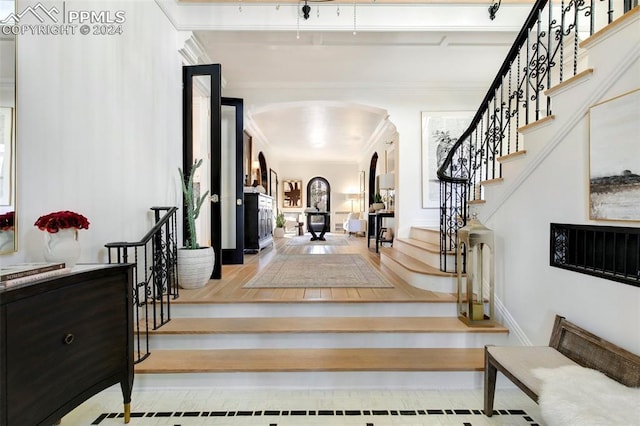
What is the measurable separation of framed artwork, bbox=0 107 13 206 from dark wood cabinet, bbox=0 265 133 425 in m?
0.52

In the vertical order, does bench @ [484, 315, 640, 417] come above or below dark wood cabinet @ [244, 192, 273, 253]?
below

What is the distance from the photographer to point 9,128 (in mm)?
1596

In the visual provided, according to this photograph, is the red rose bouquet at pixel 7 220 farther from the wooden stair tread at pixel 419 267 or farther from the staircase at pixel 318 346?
the wooden stair tread at pixel 419 267

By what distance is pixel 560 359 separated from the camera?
1687 millimetres

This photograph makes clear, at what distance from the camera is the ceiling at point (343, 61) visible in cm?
351

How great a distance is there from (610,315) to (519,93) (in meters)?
1.77

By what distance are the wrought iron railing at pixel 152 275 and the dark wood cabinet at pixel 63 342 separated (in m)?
0.44

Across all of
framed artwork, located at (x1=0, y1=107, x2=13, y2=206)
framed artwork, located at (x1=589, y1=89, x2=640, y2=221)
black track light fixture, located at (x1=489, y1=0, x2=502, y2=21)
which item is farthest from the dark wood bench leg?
black track light fixture, located at (x1=489, y1=0, x2=502, y2=21)

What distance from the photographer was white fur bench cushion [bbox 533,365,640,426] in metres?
1.17

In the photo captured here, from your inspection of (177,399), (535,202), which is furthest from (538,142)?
(177,399)

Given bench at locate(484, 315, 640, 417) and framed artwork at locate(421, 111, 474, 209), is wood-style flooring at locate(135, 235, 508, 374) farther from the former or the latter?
framed artwork at locate(421, 111, 474, 209)

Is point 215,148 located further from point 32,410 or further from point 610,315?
point 610,315

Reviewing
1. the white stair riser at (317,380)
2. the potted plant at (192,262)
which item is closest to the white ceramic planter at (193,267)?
the potted plant at (192,262)

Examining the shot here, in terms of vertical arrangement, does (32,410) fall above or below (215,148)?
below
